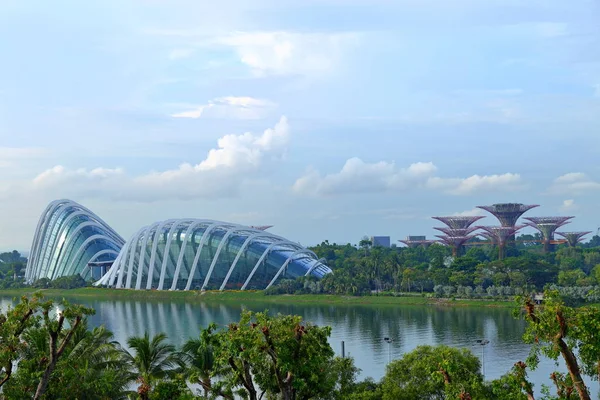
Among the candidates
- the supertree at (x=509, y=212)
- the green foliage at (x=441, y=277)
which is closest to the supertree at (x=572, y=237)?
the supertree at (x=509, y=212)

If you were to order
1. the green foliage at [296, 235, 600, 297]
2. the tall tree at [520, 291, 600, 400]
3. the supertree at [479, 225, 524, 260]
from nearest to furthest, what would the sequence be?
the tall tree at [520, 291, 600, 400], the green foliage at [296, 235, 600, 297], the supertree at [479, 225, 524, 260]

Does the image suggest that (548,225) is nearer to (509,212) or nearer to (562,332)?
(509,212)

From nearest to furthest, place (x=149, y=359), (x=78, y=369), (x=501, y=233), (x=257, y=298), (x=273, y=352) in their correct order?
1. (x=273, y=352)
2. (x=78, y=369)
3. (x=149, y=359)
4. (x=257, y=298)
5. (x=501, y=233)

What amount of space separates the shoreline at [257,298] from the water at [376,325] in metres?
1.75

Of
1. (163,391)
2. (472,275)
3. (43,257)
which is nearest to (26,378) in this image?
(163,391)

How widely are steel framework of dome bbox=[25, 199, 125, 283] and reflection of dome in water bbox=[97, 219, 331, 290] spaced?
785 cm

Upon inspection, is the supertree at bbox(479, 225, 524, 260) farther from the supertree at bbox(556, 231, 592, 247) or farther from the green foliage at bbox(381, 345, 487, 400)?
the green foliage at bbox(381, 345, 487, 400)

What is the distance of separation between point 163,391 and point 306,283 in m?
56.6

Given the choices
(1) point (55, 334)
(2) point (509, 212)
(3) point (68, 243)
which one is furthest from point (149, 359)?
(2) point (509, 212)

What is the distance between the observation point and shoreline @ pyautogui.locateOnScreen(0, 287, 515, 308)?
198 ft

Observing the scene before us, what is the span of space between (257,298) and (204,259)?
395 inches

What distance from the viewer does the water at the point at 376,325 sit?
35694 mm

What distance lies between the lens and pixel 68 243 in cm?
8881

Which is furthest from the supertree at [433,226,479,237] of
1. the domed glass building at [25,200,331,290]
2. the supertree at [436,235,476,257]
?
the domed glass building at [25,200,331,290]
